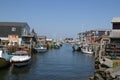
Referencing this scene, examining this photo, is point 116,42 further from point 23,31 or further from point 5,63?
point 23,31

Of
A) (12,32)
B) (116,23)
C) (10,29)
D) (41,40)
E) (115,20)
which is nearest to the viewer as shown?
(115,20)

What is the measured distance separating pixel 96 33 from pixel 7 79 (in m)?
85.5

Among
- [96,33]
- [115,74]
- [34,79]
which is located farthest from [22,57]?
[96,33]

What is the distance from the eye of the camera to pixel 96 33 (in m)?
120

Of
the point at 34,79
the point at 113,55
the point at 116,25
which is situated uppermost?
the point at 116,25

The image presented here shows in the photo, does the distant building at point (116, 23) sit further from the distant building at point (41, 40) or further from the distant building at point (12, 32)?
the distant building at point (41, 40)

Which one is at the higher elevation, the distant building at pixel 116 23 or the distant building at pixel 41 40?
the distant building at pixel 116 23

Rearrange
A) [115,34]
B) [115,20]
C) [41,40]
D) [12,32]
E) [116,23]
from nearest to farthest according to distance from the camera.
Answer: [115,34] < [115,20] < [116,23] < [12,32] < [41,40]

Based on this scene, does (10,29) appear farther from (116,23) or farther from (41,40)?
(41,40)

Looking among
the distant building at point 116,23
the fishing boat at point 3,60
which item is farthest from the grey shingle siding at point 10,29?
the distant building at point 116,23

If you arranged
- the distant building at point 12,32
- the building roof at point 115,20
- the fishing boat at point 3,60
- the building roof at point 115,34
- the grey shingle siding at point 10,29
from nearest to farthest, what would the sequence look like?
the fishing boat at point 3,60 → the building roof at point 115,34 → the building roof at point 115,20 → the distant building at point 12,32 → the grey shingle siding at point 10,29

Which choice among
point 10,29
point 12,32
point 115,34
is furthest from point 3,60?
point 10,29

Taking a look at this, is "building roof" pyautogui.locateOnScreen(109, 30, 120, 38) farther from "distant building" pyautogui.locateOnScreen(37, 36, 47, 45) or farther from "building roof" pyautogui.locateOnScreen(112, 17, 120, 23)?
"distant building" pyautogui.locateOnScreen(37, 36, 47, 45)

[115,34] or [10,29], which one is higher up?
[10,29]
